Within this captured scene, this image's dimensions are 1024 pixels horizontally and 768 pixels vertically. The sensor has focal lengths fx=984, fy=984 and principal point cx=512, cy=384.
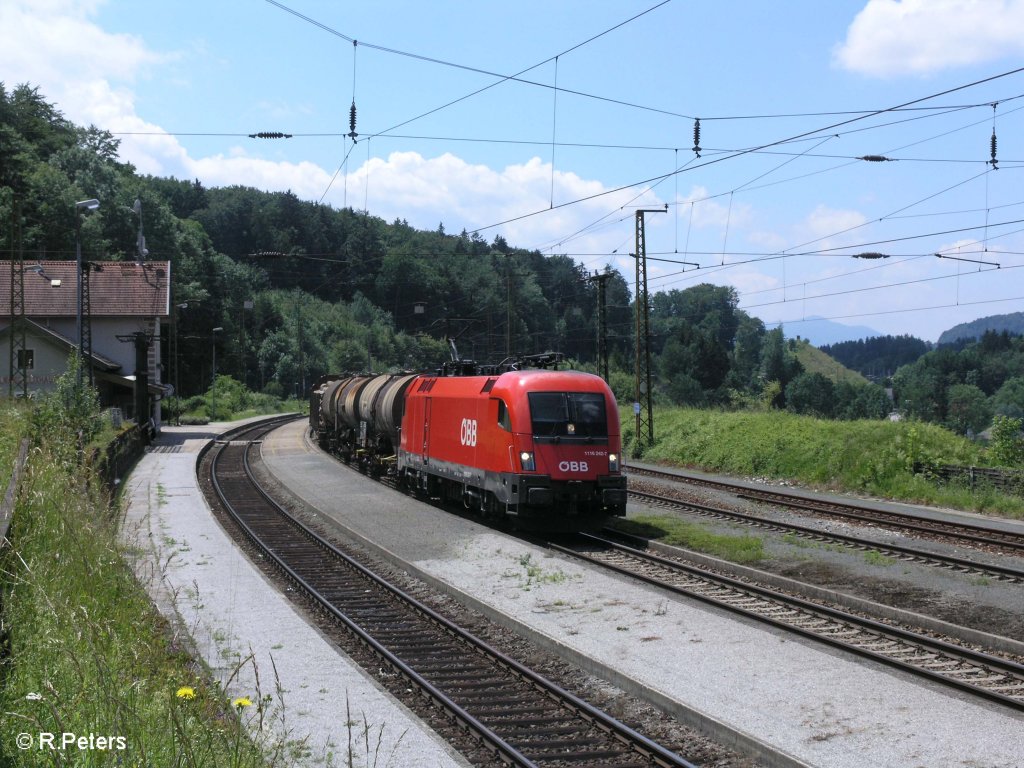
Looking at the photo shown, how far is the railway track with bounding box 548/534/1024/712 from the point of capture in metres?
9.55

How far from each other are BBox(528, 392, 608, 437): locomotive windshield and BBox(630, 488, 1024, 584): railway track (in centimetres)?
444

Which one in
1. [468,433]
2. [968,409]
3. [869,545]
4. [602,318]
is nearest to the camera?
[869,545]

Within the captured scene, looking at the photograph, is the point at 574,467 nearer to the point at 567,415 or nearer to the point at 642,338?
the point at 567,415

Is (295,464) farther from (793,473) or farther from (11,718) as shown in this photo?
(11,718)

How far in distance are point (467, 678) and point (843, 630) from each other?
4.58 meters

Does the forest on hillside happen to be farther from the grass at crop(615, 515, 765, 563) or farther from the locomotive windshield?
the locomotive windshield

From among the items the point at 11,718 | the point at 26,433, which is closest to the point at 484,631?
the point at 11,718

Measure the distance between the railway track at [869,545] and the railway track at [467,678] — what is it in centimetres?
835

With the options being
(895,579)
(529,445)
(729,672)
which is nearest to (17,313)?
(529,445)

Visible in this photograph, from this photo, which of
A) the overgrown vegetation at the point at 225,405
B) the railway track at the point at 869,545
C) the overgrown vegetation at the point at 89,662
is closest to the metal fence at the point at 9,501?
the overgrown vegetation at the point at 89,662

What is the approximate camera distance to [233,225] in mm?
121688

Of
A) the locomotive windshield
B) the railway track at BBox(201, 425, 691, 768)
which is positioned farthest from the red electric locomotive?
the railway track at BBox(201, 425, 691, 768)

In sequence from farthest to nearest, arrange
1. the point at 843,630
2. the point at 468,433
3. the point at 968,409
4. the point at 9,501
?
the point at 968,409 < the point at 468,433 < the point at 843,630 < the point at 9,501

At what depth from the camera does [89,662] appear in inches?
272
